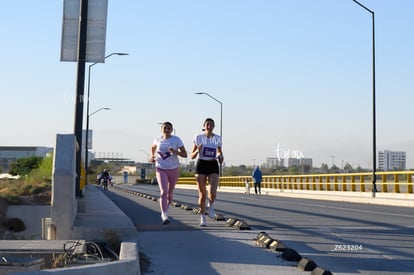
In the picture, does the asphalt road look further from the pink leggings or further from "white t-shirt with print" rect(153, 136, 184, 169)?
"white t-shirt with print" rect(153, 136, 184, 169)

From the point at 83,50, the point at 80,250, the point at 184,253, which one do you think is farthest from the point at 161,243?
the point at 83,50

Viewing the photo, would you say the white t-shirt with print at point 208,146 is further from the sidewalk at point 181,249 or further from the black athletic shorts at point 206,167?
the sidewalk at point 181,249

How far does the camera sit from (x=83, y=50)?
14.2m

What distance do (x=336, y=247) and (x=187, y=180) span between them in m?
75.6

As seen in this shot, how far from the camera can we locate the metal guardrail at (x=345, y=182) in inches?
1248

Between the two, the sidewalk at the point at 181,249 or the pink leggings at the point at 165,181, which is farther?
the pink leggings at the point at 165,181

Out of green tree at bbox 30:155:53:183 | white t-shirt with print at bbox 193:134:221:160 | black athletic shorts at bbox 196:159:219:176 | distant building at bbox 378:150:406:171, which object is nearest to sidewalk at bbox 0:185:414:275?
black athletic shorts at bbox 196:159:219:176

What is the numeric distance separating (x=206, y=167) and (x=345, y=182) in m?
25.7

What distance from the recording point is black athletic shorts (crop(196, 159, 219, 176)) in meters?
13.1

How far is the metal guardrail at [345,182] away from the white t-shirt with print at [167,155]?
60.5 feet

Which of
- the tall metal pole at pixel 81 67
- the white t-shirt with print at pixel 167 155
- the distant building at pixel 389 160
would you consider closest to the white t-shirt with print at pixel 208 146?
the white t-shirt with print at pixel 167 155

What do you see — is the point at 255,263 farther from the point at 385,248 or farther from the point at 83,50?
the point at 83,50

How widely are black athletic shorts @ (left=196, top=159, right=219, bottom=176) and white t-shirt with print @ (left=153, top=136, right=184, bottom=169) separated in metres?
0.37

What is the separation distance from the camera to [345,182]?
38000mm
